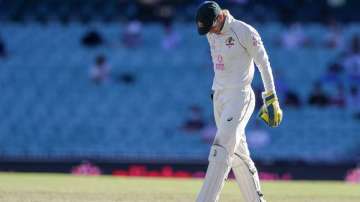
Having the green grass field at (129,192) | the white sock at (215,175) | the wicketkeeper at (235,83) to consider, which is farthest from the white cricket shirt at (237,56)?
the green grass field at (129,192)

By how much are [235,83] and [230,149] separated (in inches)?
22.6

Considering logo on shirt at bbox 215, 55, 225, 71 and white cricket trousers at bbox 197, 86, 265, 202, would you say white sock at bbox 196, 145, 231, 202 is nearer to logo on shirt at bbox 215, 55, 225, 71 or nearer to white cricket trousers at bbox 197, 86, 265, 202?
white cricket trousers at bbox 197, 86, 265, 202

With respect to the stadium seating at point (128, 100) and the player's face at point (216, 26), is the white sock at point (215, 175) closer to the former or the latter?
the player's face at point (216, 26)

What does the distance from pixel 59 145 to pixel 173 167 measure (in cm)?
303

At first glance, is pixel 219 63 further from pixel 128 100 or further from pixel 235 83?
pixel 128 100

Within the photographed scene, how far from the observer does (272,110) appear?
7.96m

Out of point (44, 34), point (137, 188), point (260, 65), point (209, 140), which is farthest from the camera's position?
point (44, 34)

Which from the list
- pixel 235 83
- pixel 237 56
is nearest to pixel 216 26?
pixel 237 56

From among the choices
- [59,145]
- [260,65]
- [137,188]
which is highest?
[260,65]

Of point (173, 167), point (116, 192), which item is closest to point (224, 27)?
point (116, 192)

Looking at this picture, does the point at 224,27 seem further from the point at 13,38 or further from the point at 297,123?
the point at 13,38

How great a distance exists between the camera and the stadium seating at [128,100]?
1891 centimetres

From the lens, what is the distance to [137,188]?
11906mm

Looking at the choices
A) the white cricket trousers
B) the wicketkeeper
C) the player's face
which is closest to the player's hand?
the wicketkeeper
